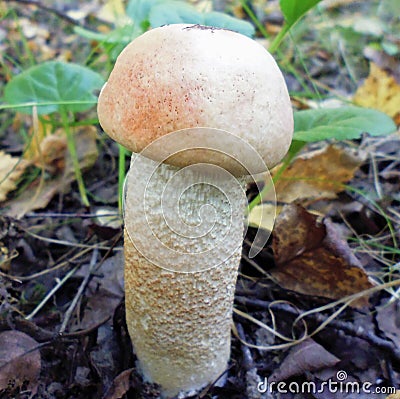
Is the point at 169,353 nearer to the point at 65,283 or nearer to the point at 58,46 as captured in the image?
the point at 65,283

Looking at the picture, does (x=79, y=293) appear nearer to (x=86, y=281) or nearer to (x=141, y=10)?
(x=86, y=281)

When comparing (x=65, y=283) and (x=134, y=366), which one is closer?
(x=134, y=366)

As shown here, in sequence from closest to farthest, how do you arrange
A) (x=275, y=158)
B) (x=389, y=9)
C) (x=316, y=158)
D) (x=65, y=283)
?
(x=275, y=158), (x=65, y=283), (x=316, y=158), (x=389, y=9)

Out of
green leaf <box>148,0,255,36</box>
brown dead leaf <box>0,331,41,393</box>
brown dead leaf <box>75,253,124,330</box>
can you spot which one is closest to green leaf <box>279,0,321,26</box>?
green leaf <box>148,0,255,36</box>

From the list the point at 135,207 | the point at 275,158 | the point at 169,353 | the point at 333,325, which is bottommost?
the point at 333,325

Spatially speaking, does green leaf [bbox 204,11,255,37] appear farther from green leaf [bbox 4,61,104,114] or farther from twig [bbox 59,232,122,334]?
twig [bbox 59,232,122,334]

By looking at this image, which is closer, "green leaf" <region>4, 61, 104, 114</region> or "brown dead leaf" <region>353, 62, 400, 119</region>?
"green leaf" <region>4, 61, 104, 114</region>

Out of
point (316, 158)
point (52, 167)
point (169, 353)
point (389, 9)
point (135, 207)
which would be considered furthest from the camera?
point (389, 9)

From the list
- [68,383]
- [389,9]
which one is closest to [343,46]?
[389,9]
